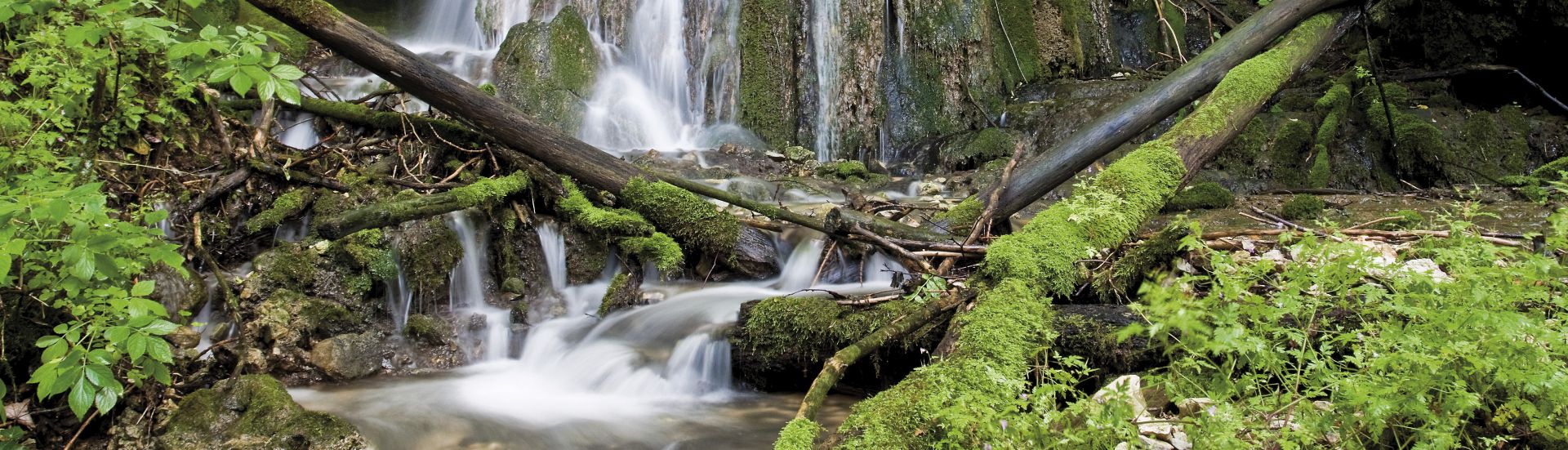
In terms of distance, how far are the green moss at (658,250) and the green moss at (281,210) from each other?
227cm

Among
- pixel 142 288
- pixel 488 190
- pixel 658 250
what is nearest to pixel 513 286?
pixel 488 190

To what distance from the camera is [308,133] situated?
7.01 meters

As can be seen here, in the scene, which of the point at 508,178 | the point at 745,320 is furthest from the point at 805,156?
the point at 745,320

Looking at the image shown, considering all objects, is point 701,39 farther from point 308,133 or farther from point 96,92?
point 96,92

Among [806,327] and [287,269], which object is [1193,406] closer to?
[806,327]

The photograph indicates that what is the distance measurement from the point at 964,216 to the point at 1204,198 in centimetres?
400

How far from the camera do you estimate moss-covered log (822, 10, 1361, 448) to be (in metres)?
2.53

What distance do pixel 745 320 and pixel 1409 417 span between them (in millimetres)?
2904

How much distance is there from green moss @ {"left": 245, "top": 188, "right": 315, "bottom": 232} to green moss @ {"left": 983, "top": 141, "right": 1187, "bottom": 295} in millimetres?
4809

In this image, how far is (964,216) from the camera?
4.86 metres

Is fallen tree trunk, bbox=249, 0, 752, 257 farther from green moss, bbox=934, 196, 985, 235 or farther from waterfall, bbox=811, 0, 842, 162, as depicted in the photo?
waterfall, bbox=811, 0, 842, 162

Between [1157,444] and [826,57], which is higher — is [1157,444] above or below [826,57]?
below

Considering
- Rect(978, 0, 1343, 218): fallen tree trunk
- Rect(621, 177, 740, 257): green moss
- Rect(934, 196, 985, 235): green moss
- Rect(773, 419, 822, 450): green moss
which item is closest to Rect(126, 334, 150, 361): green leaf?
Rect(773, 419, 822, 450): green moss

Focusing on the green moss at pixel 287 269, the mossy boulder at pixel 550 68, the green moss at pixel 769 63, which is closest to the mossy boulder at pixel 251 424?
the green moss at pixel 287 269
